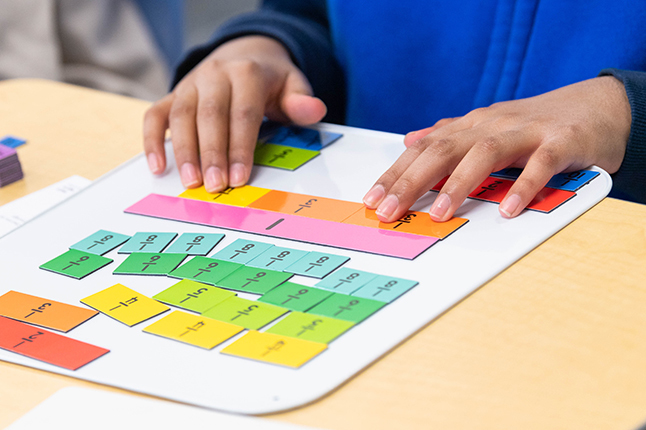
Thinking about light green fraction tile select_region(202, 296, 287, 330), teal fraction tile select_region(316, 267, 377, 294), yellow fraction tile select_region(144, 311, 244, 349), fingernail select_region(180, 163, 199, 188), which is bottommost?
yellow fraction tile select_region(144, 311, 244, 349)

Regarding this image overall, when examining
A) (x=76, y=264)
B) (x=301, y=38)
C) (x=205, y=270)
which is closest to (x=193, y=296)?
(x=205, y=270)

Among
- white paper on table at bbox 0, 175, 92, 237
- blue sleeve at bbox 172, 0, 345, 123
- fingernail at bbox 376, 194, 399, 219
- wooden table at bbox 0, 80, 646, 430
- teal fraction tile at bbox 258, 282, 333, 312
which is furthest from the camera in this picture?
blue sleeve at bbox 172, 0, 345, 123

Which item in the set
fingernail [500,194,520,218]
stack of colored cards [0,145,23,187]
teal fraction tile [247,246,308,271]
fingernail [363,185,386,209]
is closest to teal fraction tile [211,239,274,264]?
teal fraction tile [247,246,308,271]

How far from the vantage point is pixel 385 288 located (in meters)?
0.46

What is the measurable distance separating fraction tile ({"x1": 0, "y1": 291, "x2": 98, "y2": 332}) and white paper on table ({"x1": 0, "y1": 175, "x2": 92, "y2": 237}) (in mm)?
154

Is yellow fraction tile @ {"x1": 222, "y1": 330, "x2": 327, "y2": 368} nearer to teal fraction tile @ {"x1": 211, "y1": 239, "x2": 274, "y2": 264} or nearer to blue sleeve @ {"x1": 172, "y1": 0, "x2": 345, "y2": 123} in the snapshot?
teal fraction tile @ {"x1": 211, "y1": 239, "x2": 274, "y2": 264}

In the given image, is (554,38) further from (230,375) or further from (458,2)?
(230,375)

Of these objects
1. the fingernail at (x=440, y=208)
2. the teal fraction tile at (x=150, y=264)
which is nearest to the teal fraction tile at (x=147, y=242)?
the teal fraction tile at (x=150, y=264)

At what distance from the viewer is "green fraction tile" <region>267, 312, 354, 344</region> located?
0.42m

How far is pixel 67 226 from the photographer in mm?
633

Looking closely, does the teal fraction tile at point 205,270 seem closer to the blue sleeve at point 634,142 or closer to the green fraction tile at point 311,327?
the green fraction tile at point 311,327

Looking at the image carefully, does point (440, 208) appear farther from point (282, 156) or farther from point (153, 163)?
point (153, 163)

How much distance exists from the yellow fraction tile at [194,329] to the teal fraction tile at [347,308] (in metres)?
0.07

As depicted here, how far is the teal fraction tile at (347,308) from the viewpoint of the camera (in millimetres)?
438
